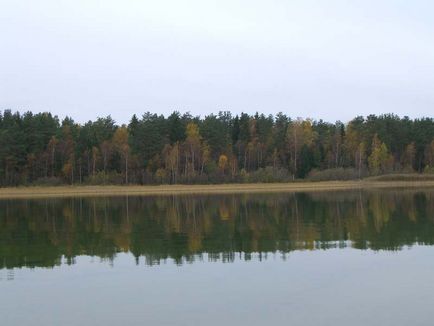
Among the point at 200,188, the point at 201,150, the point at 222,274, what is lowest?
the point at 200,188

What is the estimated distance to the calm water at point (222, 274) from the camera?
40.6 ft

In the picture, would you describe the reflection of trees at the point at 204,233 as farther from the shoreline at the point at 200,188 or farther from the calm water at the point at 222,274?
the shoreline at the point at 200,188

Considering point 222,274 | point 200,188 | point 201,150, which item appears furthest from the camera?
point 201,150

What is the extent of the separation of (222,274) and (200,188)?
70.3 m

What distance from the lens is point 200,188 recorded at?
285 feet

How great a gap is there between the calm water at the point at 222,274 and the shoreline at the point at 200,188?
50.2 metres

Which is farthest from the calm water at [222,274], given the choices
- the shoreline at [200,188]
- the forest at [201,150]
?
the forest at [201,150]

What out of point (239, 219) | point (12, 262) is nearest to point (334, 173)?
point (239, 219)

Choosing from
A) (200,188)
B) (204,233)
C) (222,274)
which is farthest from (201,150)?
(222,274)

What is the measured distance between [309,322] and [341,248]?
10.1 metres

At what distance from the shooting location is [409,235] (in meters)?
24.4

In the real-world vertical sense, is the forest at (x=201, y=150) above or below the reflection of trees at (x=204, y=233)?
above

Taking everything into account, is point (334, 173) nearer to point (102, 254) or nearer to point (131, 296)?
point (102, 254)

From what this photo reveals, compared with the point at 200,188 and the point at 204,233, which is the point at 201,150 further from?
the point at 204,233
